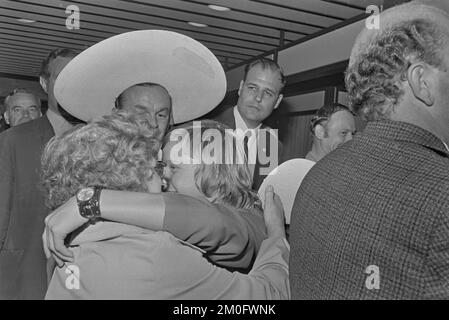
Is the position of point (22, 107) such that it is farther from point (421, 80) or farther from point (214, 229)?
point (421, 80)

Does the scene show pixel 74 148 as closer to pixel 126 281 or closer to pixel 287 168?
pixel 126 281

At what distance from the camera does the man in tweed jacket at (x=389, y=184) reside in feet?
1.34

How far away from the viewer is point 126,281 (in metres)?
0.52

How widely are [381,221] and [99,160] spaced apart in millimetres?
359

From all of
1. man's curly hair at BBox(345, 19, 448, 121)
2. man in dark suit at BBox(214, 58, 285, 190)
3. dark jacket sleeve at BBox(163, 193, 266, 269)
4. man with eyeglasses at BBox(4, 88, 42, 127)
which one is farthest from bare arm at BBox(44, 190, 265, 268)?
man with eyeglasses at BBox(4, 88, 42, 127)

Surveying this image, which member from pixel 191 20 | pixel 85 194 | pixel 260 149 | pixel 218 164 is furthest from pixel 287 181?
pixel 191 20

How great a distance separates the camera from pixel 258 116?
1503mm

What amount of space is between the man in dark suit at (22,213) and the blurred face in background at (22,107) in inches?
30.7

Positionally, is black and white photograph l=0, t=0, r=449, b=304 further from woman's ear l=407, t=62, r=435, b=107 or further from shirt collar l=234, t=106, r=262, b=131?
shirt collar l=234, t=106, r=262, b=131

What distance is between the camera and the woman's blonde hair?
28.2 inches

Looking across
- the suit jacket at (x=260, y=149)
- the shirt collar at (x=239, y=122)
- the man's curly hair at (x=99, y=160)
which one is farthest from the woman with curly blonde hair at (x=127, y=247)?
the shirt collar at (x=239, y=122)

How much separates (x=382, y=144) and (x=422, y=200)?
91 mm

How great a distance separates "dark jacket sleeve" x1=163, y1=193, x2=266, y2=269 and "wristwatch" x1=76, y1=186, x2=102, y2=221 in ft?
0.28

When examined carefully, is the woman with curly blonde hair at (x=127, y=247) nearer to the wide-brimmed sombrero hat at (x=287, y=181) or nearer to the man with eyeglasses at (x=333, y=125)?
the wide-brimmed sombrero hat at (x=287, y=181)
